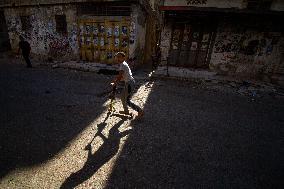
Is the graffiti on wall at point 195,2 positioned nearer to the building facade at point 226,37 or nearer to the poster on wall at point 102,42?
the building facade at point 226,37

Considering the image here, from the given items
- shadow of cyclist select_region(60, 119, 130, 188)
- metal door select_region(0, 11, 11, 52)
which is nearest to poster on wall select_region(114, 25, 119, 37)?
shadow of cyclist select_region(60, 119, 130, 188)

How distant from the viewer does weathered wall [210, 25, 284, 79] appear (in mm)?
9320

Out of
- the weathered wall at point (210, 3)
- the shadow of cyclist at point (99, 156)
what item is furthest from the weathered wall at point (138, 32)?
the shadow of cyclist at point (99, 156)

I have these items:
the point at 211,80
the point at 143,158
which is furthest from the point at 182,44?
the point at 143,158

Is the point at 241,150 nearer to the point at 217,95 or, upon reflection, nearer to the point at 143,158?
the point at 143,158

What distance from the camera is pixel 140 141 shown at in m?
4.59

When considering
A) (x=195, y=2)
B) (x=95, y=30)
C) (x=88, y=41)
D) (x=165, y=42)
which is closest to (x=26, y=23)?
(x=88, y=41)

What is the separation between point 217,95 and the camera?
7828 mm

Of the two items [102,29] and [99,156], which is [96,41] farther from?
[99,156]

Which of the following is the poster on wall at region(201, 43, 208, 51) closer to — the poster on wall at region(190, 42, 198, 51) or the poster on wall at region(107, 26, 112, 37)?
the poster on wall at region(190, 42, 198, 51)

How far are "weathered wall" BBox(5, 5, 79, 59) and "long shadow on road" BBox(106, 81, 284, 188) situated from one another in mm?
7482

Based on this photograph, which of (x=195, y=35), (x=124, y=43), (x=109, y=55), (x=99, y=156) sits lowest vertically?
(x=99, y=156)

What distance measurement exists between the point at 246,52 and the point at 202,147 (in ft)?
23.7

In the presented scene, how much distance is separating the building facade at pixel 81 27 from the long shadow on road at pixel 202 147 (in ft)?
16.5
